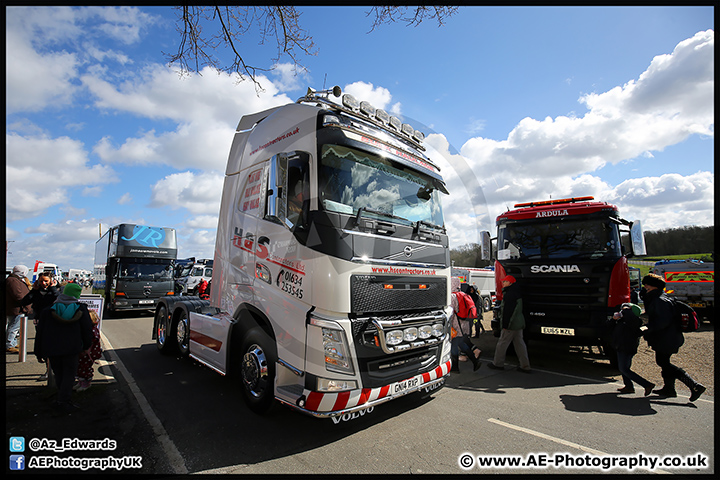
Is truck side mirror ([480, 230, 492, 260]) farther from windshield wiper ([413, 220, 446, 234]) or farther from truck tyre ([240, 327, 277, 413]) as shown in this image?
truck tyre ([240, 327, 277, 413])

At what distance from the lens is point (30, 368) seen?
21.9 feet

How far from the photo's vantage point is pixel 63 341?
15.2 feet

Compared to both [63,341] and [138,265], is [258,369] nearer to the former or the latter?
[63,341]

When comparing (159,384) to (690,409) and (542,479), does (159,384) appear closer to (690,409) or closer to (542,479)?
(542,479)

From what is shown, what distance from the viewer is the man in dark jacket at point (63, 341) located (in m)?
4.56

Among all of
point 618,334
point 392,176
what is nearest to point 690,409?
point 618,334

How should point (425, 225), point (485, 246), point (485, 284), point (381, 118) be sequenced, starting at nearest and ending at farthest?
point (425, 225) < point (381, 118) < point (485, 246) < point (485, 284)

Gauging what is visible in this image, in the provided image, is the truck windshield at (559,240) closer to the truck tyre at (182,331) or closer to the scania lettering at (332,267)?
the scania lettering at (332,267)

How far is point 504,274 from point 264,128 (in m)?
6.15

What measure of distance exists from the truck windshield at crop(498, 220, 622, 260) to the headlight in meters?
5.82

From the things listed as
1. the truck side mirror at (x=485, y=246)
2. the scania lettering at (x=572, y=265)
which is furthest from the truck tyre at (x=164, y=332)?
the scania lettering at (x=572, y=265)

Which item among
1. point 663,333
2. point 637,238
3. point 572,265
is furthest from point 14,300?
point 637,238

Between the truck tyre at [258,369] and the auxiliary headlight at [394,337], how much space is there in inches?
51.8

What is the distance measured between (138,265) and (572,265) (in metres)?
16.4
